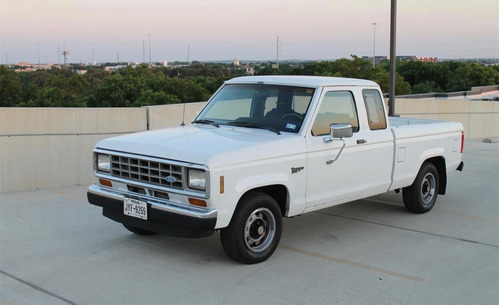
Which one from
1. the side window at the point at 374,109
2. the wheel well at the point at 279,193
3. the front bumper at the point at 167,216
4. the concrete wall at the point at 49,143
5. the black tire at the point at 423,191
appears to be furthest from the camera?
the concrete wall at the point at 49,143

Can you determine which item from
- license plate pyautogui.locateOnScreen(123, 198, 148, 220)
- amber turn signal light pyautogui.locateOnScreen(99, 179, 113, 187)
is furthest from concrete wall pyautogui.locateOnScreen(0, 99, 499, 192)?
license plate pyautogui.locateOnScreen(123, 198, 148, 220)

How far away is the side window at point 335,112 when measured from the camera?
666 cm

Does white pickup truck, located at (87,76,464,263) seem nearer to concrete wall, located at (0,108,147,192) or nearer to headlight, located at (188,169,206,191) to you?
headlight, located at (188,169,206,191)

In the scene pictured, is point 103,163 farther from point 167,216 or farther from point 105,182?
point 167,216

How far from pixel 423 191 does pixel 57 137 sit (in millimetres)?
6057

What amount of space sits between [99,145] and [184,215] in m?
1.55

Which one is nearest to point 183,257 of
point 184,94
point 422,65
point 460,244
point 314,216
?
point 314,216

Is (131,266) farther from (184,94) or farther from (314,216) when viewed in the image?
(184,94)

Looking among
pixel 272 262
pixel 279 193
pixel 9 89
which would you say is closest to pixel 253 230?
pixel 272 262

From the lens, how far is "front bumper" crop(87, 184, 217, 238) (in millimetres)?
5402

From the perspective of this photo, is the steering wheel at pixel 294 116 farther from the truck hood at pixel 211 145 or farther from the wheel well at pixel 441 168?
→ the wheel well at pixel 441 168

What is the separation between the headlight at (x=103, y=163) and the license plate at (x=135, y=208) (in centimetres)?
52

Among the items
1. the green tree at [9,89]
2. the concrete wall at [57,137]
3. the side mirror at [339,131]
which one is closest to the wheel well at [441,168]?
the side mirror at [339,131]

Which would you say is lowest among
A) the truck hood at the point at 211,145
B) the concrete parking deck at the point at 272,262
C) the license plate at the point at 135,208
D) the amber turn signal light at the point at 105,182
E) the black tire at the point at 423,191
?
the concrete parking deck at the point at 272,262
